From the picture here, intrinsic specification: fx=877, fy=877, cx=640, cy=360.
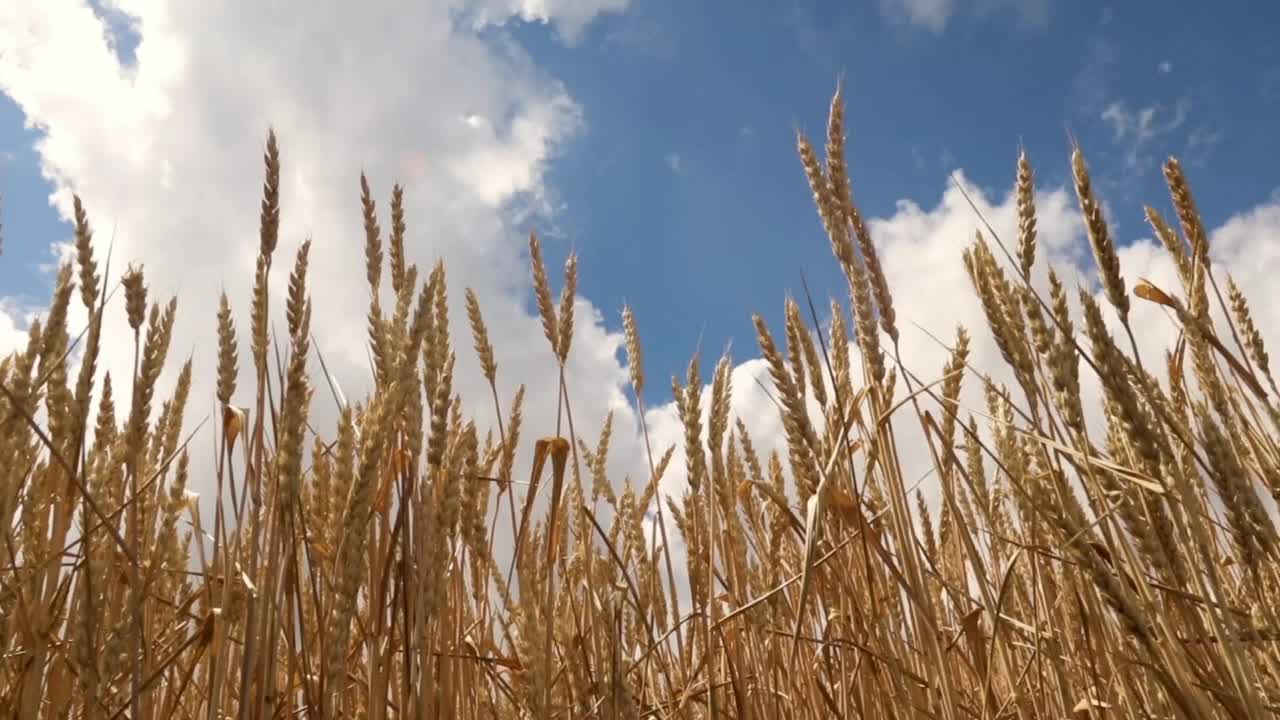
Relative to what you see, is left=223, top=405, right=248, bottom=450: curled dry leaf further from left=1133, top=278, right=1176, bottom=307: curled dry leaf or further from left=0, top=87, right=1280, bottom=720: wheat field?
left=1133, top=278, right=1176, bottom=307: curled dry leaf

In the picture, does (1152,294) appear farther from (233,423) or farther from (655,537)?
(233,423)

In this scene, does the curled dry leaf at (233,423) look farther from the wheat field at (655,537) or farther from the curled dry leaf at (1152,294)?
the curled dry leaf at (1152,294)

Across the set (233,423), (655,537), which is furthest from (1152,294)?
(233,423)

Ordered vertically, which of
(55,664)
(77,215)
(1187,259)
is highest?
(77,215)

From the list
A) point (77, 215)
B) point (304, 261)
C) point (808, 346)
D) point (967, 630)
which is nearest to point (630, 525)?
point (808, 346)

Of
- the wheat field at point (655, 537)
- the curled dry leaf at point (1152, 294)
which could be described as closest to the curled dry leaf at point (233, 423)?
the wheat field at point (655, 537)

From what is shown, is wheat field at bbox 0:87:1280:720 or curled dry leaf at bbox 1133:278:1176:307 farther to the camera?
curled dry leaf at bbox 1133:278:1176:307

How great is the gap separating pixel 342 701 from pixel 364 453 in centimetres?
65

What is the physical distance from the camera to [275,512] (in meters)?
1.12

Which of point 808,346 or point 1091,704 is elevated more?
point 808,346

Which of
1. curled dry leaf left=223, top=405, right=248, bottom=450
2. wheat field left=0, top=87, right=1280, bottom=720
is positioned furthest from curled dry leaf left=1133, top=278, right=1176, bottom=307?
curled dry leaf left=223, top=405, right=248, bottom=450

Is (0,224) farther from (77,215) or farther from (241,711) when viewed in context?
(241,711)

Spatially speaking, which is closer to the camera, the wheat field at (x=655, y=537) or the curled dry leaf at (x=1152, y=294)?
the wheat field at (x=655, y=537)

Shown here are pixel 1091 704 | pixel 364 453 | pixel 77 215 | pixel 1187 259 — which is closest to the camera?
pixel 364 453
